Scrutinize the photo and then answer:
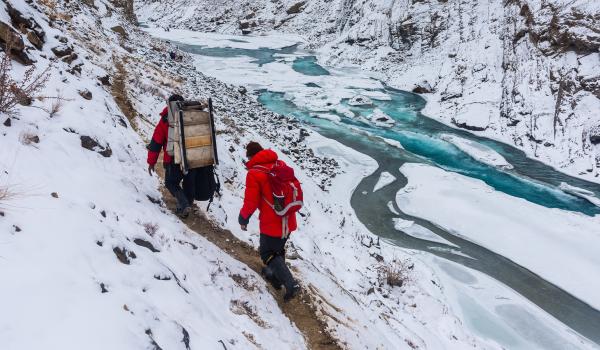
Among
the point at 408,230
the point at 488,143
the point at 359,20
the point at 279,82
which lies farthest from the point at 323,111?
the point at 359,20

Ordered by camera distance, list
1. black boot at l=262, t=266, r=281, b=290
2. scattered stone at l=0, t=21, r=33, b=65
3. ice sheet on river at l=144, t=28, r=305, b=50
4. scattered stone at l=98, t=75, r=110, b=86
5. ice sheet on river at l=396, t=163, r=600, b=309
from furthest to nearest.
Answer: ice sheet on river at l=144, t=28, r=305, b=50 → ice sheet on river at l=396, t=163, r=600, b=309 → scattered stone at l=98, t=75, r=110, b=86 → scattered stone at l=0, t=21, r=33, b=65 → black boot at l=262, t=266, r=281, b=290

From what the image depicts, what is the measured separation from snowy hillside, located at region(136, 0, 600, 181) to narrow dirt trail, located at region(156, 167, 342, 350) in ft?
55.2

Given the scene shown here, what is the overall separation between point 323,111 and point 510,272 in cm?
1558

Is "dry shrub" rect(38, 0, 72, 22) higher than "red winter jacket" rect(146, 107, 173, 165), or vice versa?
Answer: "dry shrub" rect(38, 0, 72, 22)

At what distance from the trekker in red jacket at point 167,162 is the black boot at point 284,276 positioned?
164 centimetres

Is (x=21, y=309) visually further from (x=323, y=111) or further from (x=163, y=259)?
(x=323, y=111)

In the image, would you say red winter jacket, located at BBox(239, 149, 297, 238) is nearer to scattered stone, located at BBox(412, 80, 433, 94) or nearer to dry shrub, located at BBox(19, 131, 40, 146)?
dry shrub, located at BBox(19, 131, 40, 146)

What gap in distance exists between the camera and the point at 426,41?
34.2m

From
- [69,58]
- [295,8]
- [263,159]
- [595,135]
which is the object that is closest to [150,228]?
[263,159]

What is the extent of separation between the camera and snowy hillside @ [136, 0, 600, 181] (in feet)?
66.2

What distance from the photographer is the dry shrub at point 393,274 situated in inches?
368

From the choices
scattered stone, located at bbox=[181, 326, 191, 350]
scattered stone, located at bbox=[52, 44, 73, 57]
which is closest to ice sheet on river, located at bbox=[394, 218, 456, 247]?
scattered stone, located at bbox=[52, 44, 73, 57]

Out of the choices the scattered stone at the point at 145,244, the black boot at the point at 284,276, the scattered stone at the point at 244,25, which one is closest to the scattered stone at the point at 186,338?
the scattered stone at the point at 145,244

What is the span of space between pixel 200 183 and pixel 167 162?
53 cm
